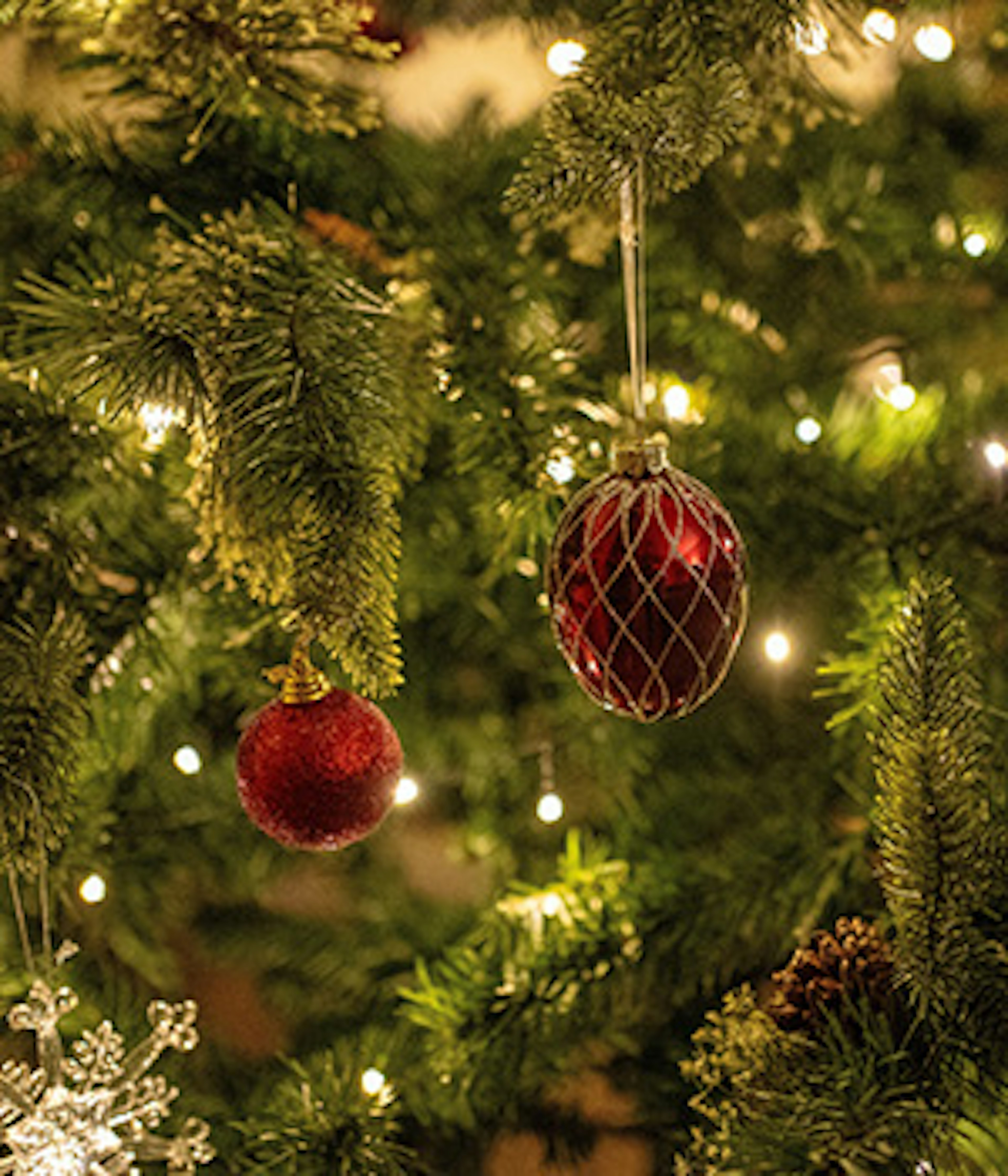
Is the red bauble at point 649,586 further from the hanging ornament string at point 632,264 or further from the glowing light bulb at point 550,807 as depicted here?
the glowing light bulb at point 550,807

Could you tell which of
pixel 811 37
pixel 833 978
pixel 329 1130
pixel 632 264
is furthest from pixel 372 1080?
pixel 811 37

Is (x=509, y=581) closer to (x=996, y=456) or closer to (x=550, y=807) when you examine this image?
(x=550, y=807)

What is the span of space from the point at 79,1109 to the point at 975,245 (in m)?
0.71

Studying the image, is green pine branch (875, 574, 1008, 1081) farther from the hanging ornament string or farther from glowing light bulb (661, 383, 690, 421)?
glowing light bulb (661, 383, 690, 421)

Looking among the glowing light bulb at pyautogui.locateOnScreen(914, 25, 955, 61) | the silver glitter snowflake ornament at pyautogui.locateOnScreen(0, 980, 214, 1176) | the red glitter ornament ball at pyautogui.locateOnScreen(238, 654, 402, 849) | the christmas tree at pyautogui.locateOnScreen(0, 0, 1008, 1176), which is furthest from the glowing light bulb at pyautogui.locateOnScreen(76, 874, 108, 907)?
the glowing light bulb at pyautogui.locateOnScreen(914, 25, 955, 61)

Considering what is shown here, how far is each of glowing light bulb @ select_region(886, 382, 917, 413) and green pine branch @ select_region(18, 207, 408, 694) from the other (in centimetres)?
37

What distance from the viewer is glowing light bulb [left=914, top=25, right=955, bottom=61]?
843 millimetres

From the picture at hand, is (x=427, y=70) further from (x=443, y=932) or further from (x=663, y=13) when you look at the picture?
(x=443, y=932)

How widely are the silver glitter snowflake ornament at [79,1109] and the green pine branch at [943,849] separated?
13.5 inches

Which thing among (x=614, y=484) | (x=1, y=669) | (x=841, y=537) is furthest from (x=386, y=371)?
(x=841, y=537)

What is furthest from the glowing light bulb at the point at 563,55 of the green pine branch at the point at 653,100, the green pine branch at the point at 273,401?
the green pine branch at the point at 273,401

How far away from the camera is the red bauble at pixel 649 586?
23.7 inches

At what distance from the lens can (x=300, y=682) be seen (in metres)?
0.67

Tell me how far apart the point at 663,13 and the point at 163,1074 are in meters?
0.67
